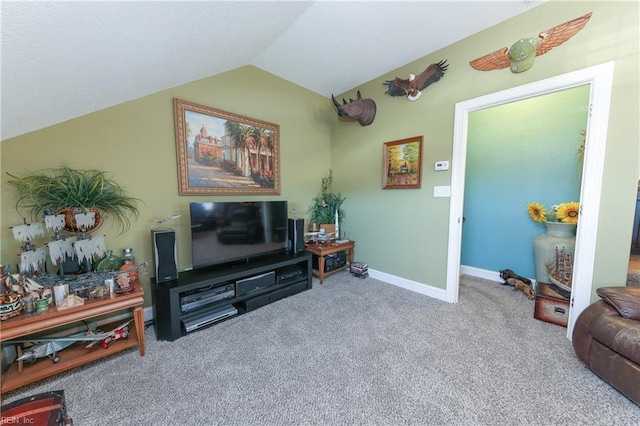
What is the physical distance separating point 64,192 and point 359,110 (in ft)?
9.61

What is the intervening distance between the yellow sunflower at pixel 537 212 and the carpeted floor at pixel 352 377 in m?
1.13

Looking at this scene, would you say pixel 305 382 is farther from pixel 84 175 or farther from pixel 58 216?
pixel 84 175

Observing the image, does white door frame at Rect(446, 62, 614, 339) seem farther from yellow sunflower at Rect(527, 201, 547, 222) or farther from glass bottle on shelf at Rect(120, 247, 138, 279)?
glass bottle on shelf at Rect(120, 247, 138, 279)

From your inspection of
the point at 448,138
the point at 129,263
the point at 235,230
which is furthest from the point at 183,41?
the point at 448,138

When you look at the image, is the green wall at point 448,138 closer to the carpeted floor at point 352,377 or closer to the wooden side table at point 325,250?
the wooden side table at point 325,250

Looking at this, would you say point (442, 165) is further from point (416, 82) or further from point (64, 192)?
point (64, 192)

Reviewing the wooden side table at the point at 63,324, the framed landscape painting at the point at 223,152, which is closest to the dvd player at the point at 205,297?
the wooden side table at the point at 63,324

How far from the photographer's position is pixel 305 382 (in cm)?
136

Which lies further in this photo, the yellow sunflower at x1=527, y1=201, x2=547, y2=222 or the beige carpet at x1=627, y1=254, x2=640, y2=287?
the yellow sunflower at x1=527, y1=201, x2=547, y2=222

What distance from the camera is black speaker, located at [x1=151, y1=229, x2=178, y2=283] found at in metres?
1.79

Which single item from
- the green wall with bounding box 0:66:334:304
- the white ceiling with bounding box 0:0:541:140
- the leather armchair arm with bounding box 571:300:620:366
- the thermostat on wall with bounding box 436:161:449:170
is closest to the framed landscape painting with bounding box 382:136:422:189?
the thermostat on wall with bounding box 436:161:449:170

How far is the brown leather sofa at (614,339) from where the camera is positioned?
3.85ft

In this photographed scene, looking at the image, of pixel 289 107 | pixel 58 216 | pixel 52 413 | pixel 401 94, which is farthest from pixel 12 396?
pixel 401 94

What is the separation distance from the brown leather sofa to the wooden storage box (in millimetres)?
533
